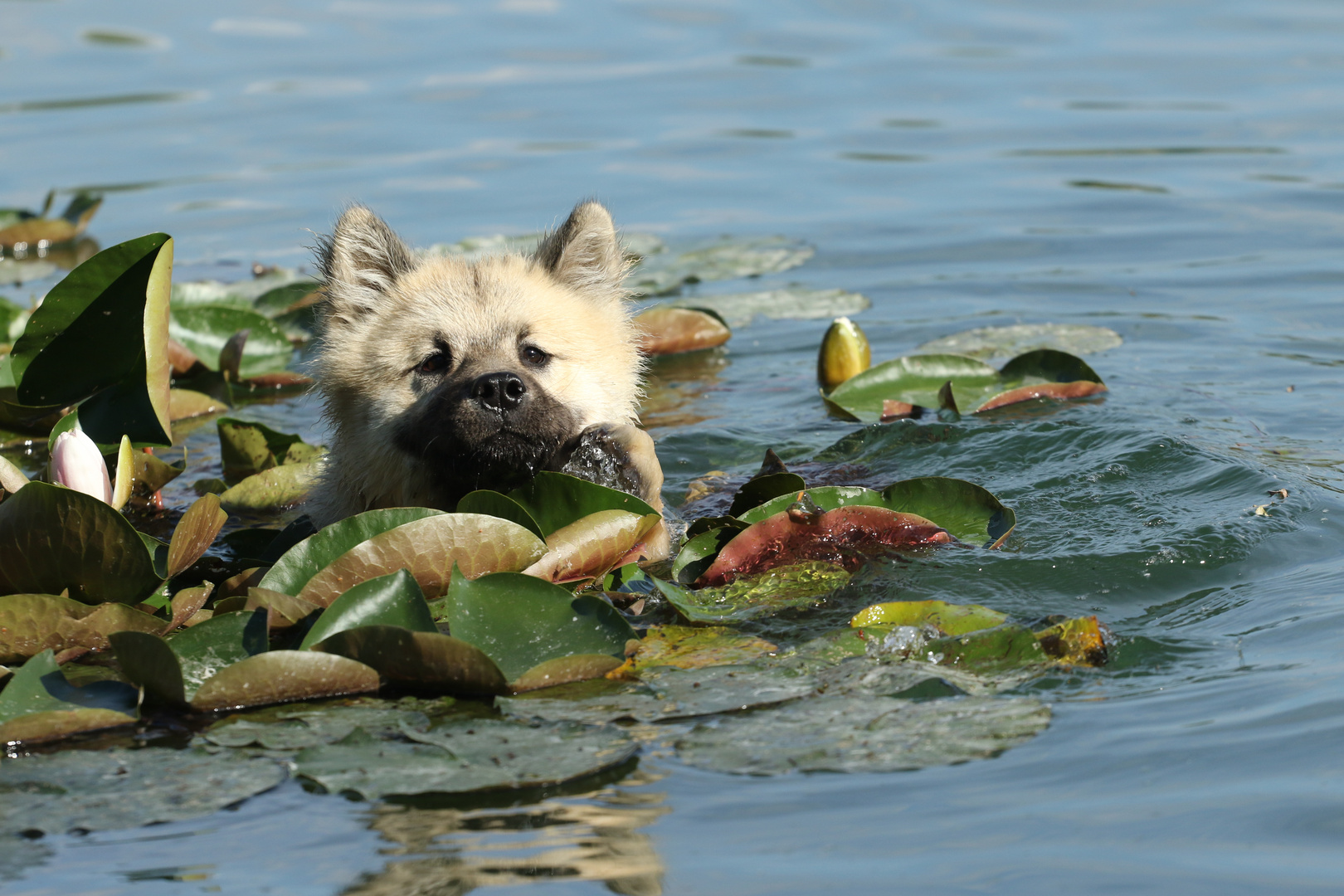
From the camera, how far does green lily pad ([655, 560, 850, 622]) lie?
425 cm

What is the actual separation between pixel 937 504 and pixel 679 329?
12.1ft

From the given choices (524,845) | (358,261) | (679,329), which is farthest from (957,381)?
(524,845)

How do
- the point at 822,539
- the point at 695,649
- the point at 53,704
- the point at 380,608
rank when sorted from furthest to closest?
the point at 822,539 < the point at 695,649 < the point at 380,608 < the point at 53,704

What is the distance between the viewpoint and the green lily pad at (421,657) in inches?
141

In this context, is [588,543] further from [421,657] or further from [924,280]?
[924,280]

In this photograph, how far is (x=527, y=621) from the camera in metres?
3.83

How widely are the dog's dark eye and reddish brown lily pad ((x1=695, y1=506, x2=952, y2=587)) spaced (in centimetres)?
133

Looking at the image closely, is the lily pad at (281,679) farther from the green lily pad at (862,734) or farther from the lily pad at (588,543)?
the green lily pad at (862,734)

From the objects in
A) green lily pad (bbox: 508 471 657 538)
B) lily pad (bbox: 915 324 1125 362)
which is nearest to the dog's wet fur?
green lily pad (bbox: 508 471 657 538)

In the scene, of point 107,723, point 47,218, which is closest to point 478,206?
point 47,218

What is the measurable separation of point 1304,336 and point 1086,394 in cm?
163

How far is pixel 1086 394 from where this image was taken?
22.3 ft

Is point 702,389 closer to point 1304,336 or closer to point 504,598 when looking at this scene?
point 1304,336

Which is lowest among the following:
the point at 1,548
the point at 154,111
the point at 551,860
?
the point at 551,860
